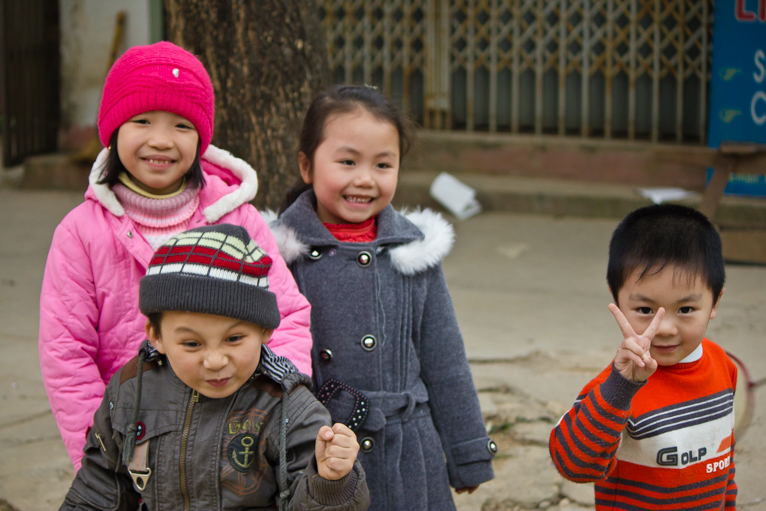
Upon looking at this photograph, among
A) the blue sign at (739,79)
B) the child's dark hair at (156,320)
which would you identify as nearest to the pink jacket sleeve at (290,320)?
the child's dark hair at (156,320)

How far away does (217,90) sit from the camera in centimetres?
312

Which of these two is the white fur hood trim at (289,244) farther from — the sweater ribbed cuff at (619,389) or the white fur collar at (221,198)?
the sweater ribbed cuff at (619,389)

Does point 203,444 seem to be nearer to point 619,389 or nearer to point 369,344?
point 369,344

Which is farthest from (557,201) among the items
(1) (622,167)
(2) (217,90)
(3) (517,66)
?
(2) (217,90)

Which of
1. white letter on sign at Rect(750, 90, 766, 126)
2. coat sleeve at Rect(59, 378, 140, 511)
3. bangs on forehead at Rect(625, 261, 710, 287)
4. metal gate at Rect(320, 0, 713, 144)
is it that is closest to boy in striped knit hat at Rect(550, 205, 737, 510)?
bangs on forehead at Rect(625, 261, 710, 287)

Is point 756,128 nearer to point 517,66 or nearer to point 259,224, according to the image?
point 517,66

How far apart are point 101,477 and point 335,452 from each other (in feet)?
1.66

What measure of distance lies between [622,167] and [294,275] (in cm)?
508

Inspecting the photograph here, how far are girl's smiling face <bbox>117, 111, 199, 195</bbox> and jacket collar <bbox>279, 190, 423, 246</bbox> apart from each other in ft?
0.92

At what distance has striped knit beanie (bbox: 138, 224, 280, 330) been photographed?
150 cm

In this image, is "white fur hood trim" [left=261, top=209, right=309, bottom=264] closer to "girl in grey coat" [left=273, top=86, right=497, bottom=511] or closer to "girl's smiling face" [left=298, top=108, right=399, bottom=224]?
"girl in grey coat" [left=273, top=86, right=497, bottom=511]

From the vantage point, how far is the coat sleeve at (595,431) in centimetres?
157

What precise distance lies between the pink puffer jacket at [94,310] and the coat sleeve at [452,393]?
13.1 inches

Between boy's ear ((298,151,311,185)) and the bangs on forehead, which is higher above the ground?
boy's ear ((298,151,311,185))
